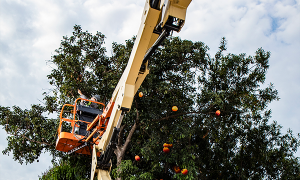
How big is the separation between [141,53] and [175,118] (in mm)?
5690

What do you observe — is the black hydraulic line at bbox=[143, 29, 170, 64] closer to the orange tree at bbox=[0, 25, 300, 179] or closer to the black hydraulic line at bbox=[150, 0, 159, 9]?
the black hydraulic line at bbox=[150, 0, 159, 9]

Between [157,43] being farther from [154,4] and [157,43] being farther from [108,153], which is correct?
[108,153]

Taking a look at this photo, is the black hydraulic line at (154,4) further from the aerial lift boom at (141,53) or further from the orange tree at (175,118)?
the orange tree at (175,118)

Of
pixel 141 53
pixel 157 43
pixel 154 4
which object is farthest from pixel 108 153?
pixel 154 4

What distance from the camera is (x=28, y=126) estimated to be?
11008 millimetres

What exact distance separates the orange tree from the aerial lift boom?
345 centimetres

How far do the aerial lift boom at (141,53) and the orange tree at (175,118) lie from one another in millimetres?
3450

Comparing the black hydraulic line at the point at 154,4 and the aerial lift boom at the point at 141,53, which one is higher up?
the black hydraulic line at the point at 154,4

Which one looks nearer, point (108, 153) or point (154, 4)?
point (154, 4)

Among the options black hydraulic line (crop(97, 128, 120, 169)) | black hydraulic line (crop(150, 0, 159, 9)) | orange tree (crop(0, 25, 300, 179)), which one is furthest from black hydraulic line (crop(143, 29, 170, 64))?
orange tree (crop(0, 25, 300, 179))

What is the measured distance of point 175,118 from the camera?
973cm

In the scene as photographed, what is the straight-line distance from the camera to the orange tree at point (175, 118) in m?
9.38

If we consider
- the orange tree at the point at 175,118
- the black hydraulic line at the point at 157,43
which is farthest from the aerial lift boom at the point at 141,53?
the orange tree at the point at 175,118

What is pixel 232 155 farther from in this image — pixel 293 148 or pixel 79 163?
pixel 79 163
